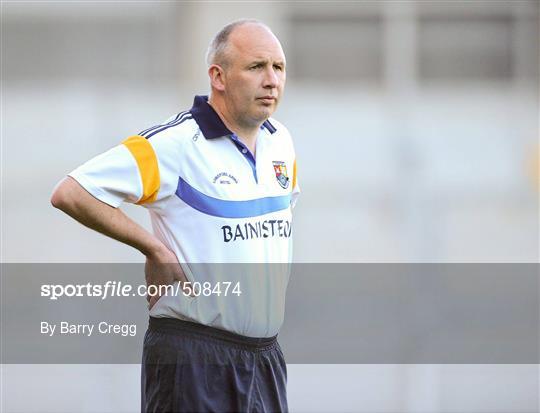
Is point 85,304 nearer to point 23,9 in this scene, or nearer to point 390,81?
point 23,9

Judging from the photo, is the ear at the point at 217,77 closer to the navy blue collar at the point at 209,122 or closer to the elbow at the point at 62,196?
the navy blue collar at the point at 209,122

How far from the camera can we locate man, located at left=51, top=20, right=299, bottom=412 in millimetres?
3066

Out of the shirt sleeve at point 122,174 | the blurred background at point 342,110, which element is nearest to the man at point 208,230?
the shirt sleeve at point 122,174

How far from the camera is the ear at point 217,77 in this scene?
3248 mm

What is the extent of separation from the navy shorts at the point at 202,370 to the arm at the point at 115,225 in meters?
0.16

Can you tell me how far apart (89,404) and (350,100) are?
5.90 m

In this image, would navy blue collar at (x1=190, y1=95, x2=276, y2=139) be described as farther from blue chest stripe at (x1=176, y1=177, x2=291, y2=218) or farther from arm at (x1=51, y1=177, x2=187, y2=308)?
arm at (x1=51, y1=177, x2=187, y2=308)

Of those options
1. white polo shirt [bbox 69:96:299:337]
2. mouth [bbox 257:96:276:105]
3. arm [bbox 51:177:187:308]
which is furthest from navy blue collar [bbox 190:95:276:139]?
arm [bbox 51:177:187:308]

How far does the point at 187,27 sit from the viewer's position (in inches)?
410

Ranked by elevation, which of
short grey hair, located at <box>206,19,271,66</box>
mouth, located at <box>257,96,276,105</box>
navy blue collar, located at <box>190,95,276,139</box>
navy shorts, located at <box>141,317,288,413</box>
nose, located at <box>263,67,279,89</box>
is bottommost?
navy shorts, located at <box>141,317,288,413</box>

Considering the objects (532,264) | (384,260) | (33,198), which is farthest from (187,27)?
(532,264)

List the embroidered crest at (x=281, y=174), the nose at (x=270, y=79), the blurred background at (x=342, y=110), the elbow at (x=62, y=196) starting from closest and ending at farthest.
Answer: the elbow at (x=62, y=196), the nose at (x=270, y=79), the embroidered crest at (x=281, y=174), the blurred background at (x=342, y=110)

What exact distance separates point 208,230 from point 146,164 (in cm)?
27

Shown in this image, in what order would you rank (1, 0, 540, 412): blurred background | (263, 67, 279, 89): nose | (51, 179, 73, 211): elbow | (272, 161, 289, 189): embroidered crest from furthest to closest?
(1, 0, 540, 412): blurred background < (272, 161, 289, 189): embroidered crest < (263, 67, 279, 89): nose < (51, 179, 73, 211): elbow
